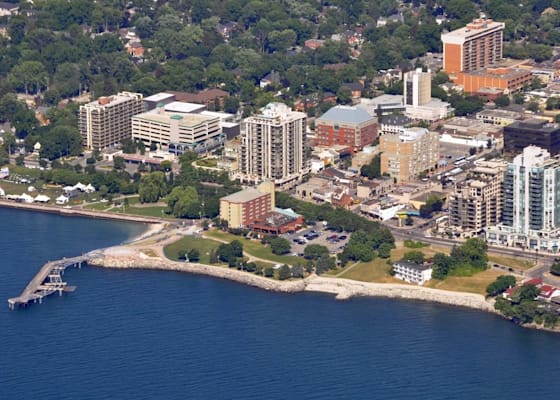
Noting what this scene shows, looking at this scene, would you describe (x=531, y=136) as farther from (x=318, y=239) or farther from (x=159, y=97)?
(x=159, y=97)

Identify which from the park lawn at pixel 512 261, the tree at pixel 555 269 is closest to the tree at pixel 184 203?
the park lawn at pixel 512 261

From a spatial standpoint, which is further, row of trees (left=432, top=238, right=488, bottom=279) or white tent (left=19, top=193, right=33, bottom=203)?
white tent (left=19, top=193, right=33, bottom=203)

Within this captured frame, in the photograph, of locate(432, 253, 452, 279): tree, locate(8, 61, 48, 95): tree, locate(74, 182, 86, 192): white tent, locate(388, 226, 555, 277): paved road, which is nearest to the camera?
locate(432, 253, 452, 279): tree

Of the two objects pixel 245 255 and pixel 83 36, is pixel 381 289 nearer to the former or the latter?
pixel 245 255

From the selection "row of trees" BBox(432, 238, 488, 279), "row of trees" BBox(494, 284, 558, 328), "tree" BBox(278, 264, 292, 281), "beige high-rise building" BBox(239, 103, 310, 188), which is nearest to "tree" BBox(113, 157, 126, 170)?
"beige high-rise building" BBox(239, 103, 310, 188)

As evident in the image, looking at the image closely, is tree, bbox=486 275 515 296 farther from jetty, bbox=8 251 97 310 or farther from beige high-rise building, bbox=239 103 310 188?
beige high-rise building, bbox=239 103 310 188

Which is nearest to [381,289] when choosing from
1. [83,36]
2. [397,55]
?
[397,55]
